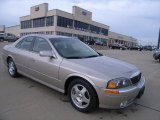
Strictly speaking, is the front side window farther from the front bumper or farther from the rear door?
the front bumper

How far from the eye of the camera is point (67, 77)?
3947 mm

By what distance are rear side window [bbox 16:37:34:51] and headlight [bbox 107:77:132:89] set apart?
266 cm

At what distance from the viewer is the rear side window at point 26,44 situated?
5.31 meters

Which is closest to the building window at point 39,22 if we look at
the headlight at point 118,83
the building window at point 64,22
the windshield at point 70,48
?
the building window at point 64,22

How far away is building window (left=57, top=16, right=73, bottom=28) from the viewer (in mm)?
49894

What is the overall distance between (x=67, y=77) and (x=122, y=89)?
113cm

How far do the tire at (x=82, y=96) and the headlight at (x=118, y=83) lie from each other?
352 mm

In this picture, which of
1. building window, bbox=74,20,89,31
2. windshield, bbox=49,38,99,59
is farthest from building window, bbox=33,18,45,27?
windshield, bbox=49,38,99,59

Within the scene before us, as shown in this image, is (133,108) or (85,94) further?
(133,108)

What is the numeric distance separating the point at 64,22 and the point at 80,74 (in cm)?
4901

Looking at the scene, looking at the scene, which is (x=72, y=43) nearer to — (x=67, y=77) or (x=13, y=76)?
(x=67, y=77)

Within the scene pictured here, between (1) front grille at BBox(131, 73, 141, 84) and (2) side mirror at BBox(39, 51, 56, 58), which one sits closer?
(1) front grille at BBox(131, 73, 141, 84)

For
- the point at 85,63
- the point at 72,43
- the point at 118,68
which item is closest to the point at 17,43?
the point at 72,43

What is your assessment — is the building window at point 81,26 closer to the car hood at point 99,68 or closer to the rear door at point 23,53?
the rear door at point 23,53
